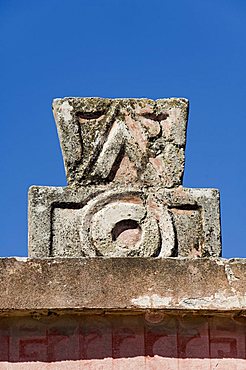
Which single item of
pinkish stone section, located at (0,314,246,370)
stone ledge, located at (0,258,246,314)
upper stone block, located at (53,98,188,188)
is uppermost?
upper stone block, located at (53,98,188,188)

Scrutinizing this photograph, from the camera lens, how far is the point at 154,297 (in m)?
5.30

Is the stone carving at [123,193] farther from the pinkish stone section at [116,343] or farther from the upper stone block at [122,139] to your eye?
the pinkish stone section at [116,343]

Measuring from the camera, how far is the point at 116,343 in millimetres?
5410

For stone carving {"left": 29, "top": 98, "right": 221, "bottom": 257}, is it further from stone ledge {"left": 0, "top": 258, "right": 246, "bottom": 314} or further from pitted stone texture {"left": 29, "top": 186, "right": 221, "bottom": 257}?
stone ledge {"left": 0, "top": 258, "right": 246, "bottom": 314}

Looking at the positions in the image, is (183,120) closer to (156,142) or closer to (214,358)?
(156,142)

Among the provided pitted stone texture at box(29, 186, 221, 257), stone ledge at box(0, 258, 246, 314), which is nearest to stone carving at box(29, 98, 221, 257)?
pitted stone texture at box(29, 186, 221, 257)

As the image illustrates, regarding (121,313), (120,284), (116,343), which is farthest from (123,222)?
(116,343)

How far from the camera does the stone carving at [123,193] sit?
5539mm

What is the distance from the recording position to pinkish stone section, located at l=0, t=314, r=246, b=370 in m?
5.37

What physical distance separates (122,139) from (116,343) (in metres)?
1.38

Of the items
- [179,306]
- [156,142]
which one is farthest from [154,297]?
[156,142]

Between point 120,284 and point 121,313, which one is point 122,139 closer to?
point 120,284

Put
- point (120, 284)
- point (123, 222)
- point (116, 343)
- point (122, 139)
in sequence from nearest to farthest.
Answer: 1. point (120, 284)
2. point (116, 343)
3. point (123, 222)
4. point (122, 139)

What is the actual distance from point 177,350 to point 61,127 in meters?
1.65
